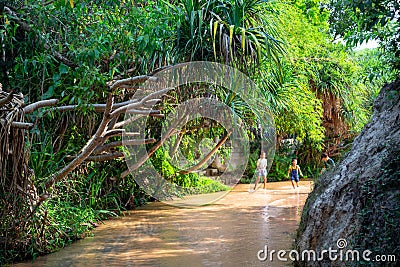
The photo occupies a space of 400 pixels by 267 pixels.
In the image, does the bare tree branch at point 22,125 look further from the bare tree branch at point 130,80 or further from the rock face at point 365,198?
the rock face at point 365,198

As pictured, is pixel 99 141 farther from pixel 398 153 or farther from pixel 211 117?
pixel 398 153

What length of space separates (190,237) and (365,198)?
4022mm

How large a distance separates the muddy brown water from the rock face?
1024 mm

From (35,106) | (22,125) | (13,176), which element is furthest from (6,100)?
(13,176)

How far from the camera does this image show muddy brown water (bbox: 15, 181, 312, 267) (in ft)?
20.9

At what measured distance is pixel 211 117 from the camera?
916cm

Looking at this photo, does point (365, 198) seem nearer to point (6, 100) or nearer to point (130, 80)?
point (130, 80)

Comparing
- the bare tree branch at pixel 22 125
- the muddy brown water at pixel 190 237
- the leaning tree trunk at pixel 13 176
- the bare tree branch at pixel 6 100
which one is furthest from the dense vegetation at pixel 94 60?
the bare tree branch at pixel 6 100

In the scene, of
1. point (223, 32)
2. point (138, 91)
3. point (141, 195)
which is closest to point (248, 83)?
point (223, 32)

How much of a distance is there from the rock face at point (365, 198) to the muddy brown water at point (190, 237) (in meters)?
1.02

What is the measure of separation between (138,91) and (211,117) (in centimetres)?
145

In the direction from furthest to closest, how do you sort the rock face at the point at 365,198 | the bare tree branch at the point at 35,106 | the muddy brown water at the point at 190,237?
the muddy brown water at the point at 190,237, the bare tree branch at the point at 35,106, the rock face at the point at 365,198

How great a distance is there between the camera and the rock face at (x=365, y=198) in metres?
3.88

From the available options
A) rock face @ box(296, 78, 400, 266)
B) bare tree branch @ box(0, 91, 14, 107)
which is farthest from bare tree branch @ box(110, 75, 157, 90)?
rock face @ box(296, 78, 400, 266)
